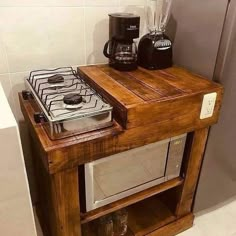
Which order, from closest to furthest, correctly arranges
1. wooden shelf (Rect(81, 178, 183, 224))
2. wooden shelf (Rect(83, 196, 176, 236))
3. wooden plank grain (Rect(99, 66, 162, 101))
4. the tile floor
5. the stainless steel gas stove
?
the stainless steel gas stove → wooden plank grain (Rect(99, 66, 162, 101)) → wooden shelf (Rect(81, 178, 183, 224)) → wooden shelf (Rect(83, 196, 176, 236)) → the tile floor

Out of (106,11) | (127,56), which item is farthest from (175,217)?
(106,11)

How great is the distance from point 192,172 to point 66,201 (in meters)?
0.61

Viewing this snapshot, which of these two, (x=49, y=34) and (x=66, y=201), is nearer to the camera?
(x=66, y=201)

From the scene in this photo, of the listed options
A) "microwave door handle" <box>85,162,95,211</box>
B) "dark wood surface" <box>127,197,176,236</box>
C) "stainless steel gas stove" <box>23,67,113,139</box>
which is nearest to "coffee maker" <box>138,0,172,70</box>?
"stainless steel gas stove" <box>23,67,113,139</box>

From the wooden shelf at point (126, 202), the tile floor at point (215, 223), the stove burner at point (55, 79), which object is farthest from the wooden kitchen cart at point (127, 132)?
the tile floor at point (215, 223)

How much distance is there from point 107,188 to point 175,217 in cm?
53

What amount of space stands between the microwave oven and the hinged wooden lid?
145mm

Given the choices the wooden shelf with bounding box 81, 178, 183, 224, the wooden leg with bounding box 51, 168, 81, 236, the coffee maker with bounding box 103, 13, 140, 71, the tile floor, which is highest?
the coffee maker with bounding box 103, 13, 140, 71

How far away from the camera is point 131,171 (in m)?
1.01

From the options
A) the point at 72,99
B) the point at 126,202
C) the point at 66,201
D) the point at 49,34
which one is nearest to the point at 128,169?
the point at 126,202

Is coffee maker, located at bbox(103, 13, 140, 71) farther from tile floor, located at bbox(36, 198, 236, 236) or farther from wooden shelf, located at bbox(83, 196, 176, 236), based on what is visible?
tile floor, located at bbox(36, 198, 236, 236)

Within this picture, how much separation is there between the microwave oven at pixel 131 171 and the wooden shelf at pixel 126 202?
0.9 inches

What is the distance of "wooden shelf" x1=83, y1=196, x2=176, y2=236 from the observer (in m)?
1.26

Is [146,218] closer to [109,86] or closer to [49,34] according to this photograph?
[109,86]
